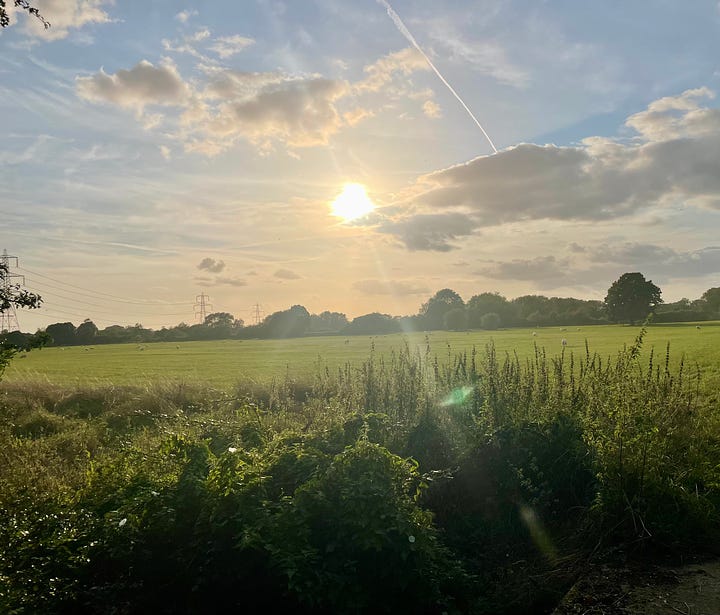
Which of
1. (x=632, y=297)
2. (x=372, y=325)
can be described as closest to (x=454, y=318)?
(x=372, y=325)

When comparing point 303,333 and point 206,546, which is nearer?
point 206,546

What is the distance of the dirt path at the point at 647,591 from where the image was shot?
4785 millimetres

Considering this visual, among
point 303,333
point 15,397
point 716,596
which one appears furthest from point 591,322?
point 716,596

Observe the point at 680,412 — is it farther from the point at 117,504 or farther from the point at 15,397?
the point at 15,397

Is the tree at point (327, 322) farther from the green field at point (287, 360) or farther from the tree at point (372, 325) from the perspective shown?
the green field at point (287, 360)

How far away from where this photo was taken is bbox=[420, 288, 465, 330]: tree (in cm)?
10032

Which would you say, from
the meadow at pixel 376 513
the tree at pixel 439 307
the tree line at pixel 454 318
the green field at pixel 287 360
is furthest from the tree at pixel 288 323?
the meadow at pixel 376 513

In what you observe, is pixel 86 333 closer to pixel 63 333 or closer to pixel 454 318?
pixel 63 333

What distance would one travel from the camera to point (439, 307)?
105875mm

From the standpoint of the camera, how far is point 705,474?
7.14 meters

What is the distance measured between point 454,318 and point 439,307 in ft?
35.5

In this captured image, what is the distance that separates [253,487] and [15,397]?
49.1 feet

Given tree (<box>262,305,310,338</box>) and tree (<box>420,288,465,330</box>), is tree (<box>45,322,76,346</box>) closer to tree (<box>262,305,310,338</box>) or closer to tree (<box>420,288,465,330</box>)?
tree (<box>262,305,310,338</box>)

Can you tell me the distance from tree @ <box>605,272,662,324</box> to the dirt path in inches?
3368
